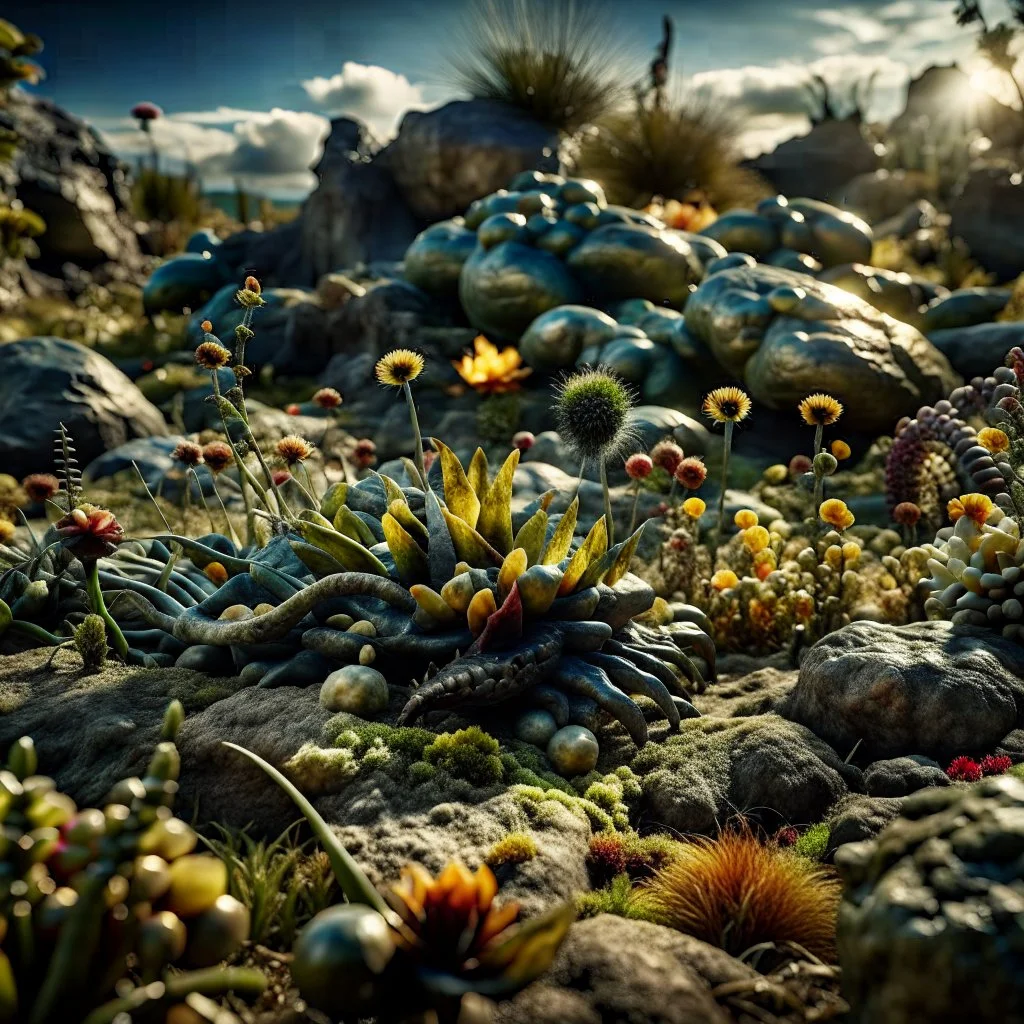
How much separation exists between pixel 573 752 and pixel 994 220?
16.2 m

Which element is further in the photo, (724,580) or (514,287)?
(514,287)

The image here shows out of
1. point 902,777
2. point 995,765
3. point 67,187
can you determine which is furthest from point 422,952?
point 67,187

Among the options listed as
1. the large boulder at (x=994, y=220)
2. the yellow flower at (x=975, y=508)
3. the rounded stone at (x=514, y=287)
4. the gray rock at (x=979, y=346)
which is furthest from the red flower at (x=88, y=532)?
the large boulder at (x=994, y=220)

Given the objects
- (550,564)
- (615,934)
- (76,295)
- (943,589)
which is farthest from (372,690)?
(76,295)

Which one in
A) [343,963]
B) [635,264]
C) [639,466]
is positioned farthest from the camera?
[635,264]

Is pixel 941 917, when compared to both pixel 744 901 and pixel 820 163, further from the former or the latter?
pixel 820 163

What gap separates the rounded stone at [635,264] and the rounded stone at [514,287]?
0.77ft

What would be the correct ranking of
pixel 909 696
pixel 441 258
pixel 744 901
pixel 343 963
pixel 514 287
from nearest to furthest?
pixel 343 963
pixel 744 901
pixel 909 696
pixel 514 287
pixel 441 258

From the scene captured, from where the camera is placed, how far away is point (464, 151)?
47.5 feet

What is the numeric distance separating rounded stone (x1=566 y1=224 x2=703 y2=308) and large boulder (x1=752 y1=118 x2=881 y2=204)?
557 inches

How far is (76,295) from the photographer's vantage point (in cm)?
1769

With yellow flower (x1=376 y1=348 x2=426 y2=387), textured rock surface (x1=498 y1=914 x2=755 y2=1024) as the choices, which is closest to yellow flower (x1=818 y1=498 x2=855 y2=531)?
yellow flower (x1=376 y1=348 x2=426 y2=387)

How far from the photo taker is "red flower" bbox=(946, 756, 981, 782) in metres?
3.30

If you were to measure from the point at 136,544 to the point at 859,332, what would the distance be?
5871 millimetres
